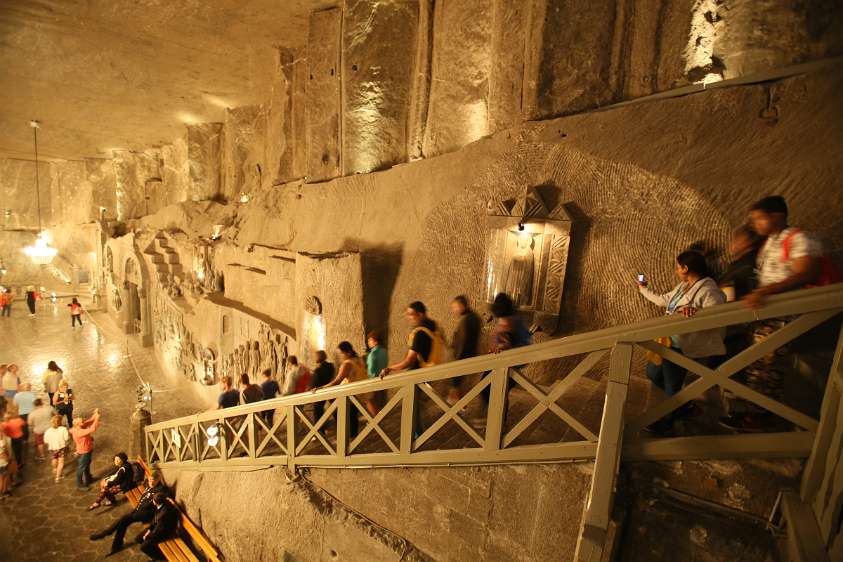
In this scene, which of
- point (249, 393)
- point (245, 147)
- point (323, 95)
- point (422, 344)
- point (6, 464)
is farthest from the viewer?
point (245, 147)

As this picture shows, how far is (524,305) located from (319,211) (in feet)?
16.6

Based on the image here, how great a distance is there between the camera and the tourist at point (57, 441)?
7.34 m

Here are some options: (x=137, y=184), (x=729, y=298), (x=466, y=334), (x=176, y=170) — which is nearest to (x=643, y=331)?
(x=729, y=298)

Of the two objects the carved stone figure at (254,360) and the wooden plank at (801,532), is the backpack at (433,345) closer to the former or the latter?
the wooden plank at (801,532)

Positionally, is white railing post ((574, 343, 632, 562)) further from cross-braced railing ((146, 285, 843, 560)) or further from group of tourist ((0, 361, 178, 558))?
group of tourist ((0, 361, 178, 558))

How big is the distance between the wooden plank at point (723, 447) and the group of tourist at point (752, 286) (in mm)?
419


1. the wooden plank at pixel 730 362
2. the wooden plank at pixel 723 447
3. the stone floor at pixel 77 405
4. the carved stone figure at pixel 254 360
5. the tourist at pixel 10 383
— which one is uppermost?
the wooden plank at pixel 730 362

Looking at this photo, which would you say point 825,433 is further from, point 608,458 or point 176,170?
point 176,170

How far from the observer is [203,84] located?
1140 centimetres

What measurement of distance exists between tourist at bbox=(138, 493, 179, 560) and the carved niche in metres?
5.38

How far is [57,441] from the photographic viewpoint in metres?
7.36

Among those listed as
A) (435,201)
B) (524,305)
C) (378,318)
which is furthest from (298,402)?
(435,201)

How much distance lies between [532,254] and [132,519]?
6686mm

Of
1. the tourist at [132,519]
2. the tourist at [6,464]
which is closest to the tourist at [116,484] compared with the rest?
the tourist at [132,519]
